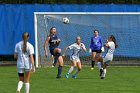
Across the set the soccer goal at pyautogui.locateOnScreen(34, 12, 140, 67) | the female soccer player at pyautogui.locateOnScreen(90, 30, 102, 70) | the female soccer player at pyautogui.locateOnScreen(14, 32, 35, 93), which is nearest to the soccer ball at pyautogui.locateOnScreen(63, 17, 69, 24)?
the soccer goal at pyautogui.locateOnScreen(34, 12, 140, 67)

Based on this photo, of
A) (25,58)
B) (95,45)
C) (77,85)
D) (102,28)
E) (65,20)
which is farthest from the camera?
(102,28)

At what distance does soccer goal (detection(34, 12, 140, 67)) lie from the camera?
30.2 metres

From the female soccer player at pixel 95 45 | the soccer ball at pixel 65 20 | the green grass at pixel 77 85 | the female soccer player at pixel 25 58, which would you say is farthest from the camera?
the soccer ball at pixel 65 20

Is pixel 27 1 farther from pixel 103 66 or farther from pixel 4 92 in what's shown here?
pixel 4 92

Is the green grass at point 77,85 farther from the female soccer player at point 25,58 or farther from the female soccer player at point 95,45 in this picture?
the female soccer player at point 95,45

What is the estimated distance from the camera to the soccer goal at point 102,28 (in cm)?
3020

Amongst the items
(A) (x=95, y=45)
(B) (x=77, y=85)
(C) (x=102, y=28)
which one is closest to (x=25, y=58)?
(B) (x=77, y=85)

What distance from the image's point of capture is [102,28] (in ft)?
101

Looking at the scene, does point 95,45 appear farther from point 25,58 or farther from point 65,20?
point 25,58

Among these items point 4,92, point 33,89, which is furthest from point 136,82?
point 4,92

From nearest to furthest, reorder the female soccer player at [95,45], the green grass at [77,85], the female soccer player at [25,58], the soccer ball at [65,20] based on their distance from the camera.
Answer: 1. the female soccer player at [25,58]
2. the green grass at [77,85]
3. the female soccer player at [95,45]
4. the soccer ball at [65,20]

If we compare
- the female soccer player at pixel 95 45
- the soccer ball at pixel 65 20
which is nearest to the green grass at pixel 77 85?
the female soccer player at pixel 95 45

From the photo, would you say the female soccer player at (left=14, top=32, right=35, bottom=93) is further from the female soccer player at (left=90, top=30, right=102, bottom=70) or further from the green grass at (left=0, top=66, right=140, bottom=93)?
the female soccer player at (left=90, top=30, right=102, bottom=70)

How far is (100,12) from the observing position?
30.8m
